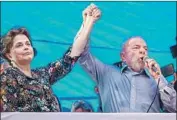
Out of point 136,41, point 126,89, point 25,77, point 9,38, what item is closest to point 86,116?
point 126,89

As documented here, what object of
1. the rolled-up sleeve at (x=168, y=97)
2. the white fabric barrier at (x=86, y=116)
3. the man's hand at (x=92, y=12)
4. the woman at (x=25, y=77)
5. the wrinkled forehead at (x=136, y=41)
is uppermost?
the man's hand at (x=92, y=12)

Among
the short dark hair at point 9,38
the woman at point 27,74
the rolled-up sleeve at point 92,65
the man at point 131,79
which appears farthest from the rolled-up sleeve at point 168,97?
the short dark hair at point 9,38

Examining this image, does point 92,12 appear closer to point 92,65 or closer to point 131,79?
point 92,65

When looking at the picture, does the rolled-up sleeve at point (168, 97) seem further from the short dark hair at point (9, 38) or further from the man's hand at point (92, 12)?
the short dark hair at point (9, 38)

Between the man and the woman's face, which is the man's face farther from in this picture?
the woman's face

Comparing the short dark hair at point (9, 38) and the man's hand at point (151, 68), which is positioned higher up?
the short dark hair at point (9, 38)

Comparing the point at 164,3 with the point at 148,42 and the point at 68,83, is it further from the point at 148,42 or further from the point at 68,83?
the point at 68,83

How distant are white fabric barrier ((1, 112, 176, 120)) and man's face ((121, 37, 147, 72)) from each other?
12.1 inches

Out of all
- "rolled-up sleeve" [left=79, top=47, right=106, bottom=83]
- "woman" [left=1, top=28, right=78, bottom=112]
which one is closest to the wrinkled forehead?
"rolled-up sleeve" [left=79, top=47, right=106, bottom=83]

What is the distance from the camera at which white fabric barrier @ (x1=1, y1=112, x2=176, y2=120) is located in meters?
2.10

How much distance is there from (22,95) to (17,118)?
0.14 metres

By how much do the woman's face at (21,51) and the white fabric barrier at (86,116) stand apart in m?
0.34

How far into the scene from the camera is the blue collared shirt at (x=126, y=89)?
2152mm

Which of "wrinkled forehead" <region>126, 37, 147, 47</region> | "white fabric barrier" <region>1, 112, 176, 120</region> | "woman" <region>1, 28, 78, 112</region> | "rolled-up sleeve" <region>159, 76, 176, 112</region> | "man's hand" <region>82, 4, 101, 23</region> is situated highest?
"man's hand" <region>82, 4, 101, 23</region>
